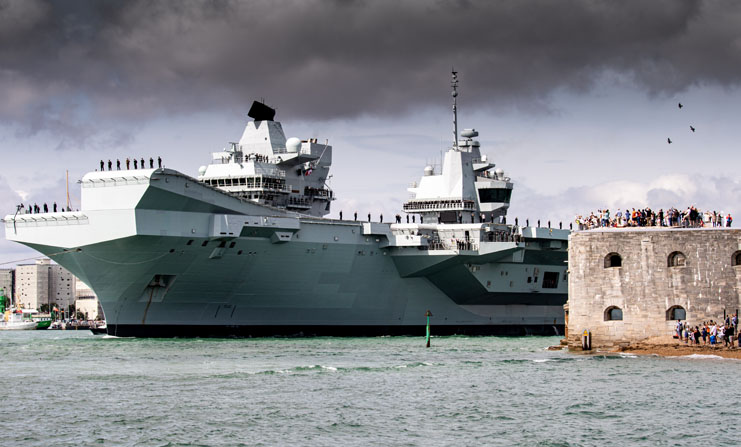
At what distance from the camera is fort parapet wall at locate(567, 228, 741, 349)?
31.6 m

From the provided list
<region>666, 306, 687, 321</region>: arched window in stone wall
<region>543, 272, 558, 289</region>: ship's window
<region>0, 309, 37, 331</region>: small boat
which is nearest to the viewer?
<region>666, 306, 687, 321</region>: arched window in stone wall

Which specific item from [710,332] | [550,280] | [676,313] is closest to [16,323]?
[550,280]

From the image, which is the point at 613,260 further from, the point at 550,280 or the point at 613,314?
the point at 550,280

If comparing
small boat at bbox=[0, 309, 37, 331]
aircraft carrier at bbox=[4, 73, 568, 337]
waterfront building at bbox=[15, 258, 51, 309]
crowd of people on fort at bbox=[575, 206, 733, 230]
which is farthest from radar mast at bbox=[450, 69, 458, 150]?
waterfront building at bbox=[15, 258, 51, 309]

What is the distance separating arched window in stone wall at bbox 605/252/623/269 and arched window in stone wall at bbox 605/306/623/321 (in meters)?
1.35

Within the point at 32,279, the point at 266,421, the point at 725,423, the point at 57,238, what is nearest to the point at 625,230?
the point at 725,423

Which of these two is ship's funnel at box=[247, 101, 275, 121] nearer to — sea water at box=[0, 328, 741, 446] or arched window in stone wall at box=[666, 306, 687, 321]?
sea water at box=[0, 328, 741, 446]

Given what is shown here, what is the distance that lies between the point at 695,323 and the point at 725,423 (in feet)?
36.7

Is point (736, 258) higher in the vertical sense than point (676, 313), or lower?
higher

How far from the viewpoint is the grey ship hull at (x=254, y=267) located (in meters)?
40.0

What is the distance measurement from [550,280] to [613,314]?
2302cm

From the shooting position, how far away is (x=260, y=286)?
44688 mm

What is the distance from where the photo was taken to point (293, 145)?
169ft

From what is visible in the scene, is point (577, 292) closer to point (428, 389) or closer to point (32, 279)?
point (428, 389)
